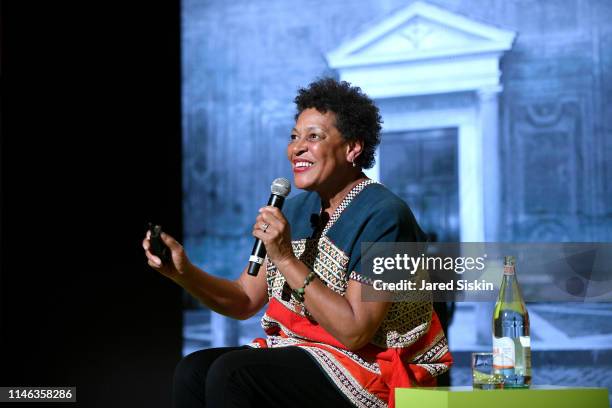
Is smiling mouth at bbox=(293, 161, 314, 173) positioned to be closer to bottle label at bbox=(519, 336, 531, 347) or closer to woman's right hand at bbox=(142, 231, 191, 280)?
woman's right hand at bbox=(142, 231, 191, 280)

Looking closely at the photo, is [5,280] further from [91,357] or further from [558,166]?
[558,166]

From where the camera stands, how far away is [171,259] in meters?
2.05

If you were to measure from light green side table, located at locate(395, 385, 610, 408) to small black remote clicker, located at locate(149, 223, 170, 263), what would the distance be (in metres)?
0.69

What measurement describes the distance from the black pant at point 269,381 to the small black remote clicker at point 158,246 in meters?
0.29

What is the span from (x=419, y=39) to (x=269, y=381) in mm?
1971

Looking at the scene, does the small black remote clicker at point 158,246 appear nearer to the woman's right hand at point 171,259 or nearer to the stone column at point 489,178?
the woman's right hand at point 171,259

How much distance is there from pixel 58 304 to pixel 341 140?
81.8 inches

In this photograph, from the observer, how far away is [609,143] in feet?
10.5

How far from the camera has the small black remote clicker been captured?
6.53 feet

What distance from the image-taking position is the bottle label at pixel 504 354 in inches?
69.9

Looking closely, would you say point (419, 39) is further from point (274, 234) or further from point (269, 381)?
point (269, 381)

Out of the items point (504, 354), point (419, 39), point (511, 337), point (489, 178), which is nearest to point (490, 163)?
point (489, 178)
